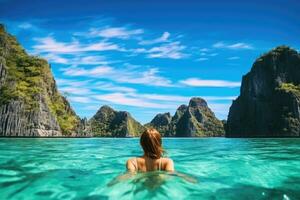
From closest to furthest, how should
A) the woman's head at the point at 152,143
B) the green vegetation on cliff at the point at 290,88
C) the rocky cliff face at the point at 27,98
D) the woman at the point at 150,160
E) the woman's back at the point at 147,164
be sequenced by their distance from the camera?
1. the woman's head at the point at 152,143
2. the woman at the point at 150,160
3. the woman's back at the point at 147,164
4. the rocky cliff face at the point at 27,98
5. the green vegetation on cliff at the point at 290,88

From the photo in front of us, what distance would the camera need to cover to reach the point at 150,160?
8.37 m

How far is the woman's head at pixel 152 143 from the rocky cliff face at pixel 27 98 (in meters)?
122

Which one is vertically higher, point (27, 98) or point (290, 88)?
point (290, 88)

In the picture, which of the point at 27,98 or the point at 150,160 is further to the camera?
the point at 27,98

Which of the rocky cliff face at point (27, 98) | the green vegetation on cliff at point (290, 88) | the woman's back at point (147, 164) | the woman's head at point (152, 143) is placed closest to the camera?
the woman's head at point (152, 143)

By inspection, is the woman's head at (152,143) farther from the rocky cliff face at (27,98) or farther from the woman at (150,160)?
the rocky cliff face at (27,98)

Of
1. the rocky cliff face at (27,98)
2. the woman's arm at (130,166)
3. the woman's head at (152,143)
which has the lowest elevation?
the woman's arm at (130,166)

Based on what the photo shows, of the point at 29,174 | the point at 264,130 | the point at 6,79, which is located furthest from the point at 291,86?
the point at 29,174

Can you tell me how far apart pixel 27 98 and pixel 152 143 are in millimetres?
140375

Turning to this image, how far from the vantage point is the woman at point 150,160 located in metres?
8.02

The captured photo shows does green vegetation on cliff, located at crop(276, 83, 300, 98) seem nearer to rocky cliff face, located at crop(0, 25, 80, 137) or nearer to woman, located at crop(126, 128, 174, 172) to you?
rocky cliff face, located at crop(0, 25, 80, 137)

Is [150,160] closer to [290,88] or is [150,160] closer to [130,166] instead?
[130,166]

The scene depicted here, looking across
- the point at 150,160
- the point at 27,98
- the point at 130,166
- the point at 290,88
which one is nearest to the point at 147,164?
the point at 150,160

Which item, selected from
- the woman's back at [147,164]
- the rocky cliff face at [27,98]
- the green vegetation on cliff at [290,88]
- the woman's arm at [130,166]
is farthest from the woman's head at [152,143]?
the green vegetation on cliff at [290,88]
